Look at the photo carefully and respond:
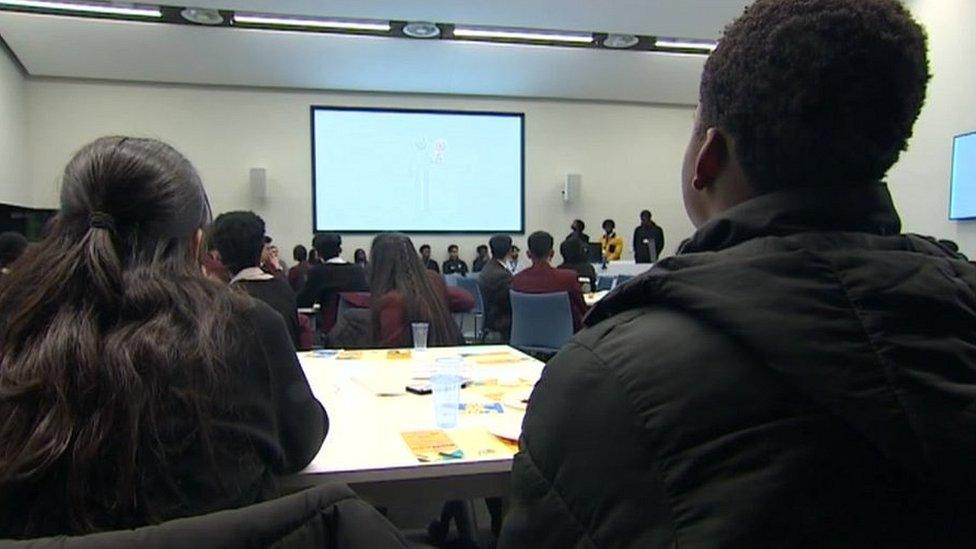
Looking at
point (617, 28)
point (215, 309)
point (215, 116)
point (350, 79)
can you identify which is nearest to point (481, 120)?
point (350, 79)

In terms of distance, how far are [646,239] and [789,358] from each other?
29.0 ft

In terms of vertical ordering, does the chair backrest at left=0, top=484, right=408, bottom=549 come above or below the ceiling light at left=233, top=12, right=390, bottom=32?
below

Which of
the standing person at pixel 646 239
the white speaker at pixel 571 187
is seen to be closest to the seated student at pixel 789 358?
the standing person at pixel 646 239

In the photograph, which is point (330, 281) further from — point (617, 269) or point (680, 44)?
point (680, 44)

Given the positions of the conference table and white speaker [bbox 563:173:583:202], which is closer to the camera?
the conference table

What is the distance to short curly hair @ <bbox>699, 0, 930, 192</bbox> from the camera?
0.66 meters

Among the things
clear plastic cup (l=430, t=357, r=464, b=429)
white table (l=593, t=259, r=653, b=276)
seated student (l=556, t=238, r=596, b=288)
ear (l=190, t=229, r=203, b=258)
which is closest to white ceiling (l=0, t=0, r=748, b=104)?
white table (l=593, t=259, r=653, b=276)

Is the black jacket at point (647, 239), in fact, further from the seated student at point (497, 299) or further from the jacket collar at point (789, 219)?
the jacket collar at point (789, 219)

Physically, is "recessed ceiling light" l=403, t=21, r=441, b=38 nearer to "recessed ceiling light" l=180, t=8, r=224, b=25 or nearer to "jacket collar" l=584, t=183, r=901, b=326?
"recessed ceiling light" l=180, t=8, r=224, b=25

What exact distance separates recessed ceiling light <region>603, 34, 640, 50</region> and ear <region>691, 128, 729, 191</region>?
771 centimetres

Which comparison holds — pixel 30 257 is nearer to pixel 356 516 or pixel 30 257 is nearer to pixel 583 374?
pixel 356 516

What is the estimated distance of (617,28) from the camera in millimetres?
7586

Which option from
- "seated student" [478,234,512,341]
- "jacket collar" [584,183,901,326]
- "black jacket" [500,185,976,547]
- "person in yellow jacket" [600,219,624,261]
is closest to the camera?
"black jacket" [500,185,976,547]

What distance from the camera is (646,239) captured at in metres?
9.22
